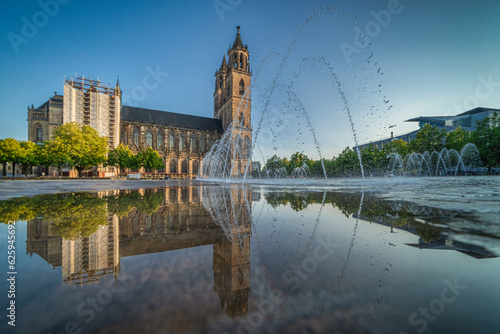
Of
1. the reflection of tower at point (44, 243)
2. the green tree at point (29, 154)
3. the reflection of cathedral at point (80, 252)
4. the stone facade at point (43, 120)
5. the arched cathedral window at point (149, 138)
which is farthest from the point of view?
the arched cathedral window at point (149, 138)

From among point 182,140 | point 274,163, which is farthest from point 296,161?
point 182,140

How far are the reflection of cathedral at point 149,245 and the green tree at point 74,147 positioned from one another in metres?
30.5

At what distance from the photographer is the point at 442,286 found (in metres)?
1.35

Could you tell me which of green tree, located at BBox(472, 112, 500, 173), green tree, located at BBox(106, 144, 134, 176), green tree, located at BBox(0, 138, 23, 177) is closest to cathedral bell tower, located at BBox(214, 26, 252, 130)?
green tree, located at BBox(106, 144, 134, 176)

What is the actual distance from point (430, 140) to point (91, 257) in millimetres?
48238

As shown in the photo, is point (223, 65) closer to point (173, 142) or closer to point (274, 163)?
point (173, 142)

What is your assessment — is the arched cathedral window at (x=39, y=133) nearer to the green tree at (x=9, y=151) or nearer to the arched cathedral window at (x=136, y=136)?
the green tree at (x=9, y=151)

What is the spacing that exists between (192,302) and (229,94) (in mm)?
53917

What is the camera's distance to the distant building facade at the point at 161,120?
37938 mm

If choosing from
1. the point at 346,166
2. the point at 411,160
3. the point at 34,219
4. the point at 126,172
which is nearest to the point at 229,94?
the point at 126,172

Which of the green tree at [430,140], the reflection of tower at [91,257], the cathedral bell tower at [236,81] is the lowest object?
the reflection of tower at [91,257]

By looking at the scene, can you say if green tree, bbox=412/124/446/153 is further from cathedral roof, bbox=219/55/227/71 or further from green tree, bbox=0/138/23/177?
green tree, bbox=0/138/23/177

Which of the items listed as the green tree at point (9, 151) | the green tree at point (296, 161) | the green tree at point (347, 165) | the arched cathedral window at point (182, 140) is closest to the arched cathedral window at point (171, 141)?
the arched cathedral window at point (182, 140)

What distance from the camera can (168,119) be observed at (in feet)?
174
